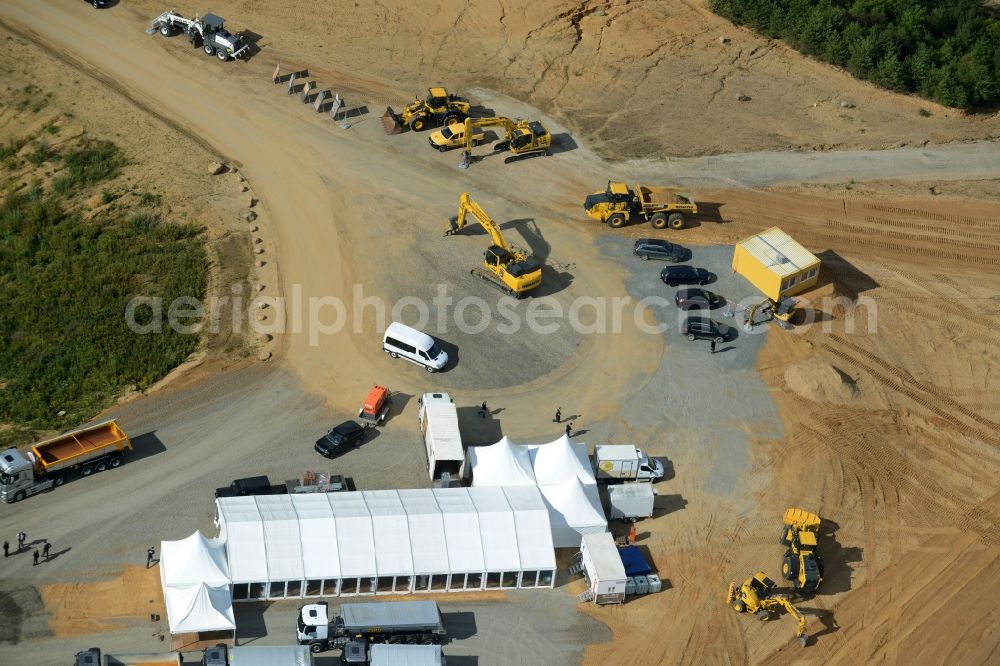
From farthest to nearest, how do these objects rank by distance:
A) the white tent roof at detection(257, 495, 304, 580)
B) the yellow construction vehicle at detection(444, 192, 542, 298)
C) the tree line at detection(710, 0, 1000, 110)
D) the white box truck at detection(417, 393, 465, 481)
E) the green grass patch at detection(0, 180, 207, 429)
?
the tree line at detection(710, 0, 1000, 110) < the yellow construction vehicle at detection(444, 192, 542, 298) < the green grass patch at detection(0, 180, 207, 429) < the white box truck at detection(417, 393, 465, 481) < the white tent roof at detection(257, 495, 304, 580)

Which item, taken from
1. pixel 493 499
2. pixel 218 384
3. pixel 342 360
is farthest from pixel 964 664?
pixel 218 384

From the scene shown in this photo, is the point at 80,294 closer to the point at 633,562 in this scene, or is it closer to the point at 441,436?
the point at 441,436

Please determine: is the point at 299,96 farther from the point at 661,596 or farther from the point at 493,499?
the point at 661,596

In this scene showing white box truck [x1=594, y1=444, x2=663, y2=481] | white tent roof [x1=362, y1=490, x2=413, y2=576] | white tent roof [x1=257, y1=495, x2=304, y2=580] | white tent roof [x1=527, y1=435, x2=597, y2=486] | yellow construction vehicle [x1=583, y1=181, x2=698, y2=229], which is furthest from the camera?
yellow construction vehicle [x1=583, y1=181, x2=698, y2=229]

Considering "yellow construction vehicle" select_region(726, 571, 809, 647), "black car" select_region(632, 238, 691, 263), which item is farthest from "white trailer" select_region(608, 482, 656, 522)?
"black car" select_region(632, 238, 691, 263)

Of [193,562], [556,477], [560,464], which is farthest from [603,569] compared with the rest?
[193,562]

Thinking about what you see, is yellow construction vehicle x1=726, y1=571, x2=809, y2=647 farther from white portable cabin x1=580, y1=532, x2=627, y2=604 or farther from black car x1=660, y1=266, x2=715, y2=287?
black car x1=660, y1=266, x2=715, y2=287

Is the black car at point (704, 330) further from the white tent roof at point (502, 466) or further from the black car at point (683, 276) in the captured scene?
the white tent roof at point (502, 466)
